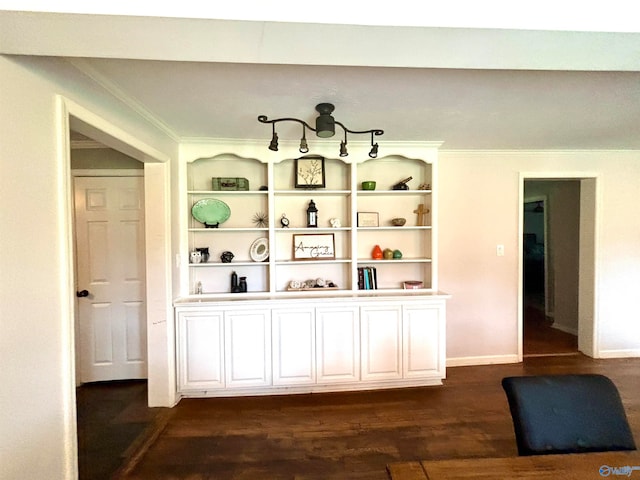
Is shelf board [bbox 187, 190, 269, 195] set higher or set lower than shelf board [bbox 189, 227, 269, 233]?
higher

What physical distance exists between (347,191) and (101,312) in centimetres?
261

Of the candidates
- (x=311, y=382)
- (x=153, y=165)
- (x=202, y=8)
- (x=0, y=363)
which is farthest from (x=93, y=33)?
(x=311, y=382)

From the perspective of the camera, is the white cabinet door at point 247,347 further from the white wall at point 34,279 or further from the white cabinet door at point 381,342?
the white wall at point 34,279

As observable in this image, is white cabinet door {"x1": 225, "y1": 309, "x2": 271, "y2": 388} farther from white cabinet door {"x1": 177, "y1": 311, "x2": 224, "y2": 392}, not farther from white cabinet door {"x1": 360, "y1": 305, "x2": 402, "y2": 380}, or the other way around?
white cabinet door {"x1": 360, "y1": 305, "x2": 402, "y2": 380}

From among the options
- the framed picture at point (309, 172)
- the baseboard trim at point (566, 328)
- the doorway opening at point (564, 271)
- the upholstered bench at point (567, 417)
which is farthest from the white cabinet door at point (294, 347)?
the baseboard trim at point (566, 328)

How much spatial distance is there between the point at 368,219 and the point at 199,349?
1.97 m

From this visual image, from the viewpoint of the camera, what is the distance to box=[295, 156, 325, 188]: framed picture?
10.1 feet

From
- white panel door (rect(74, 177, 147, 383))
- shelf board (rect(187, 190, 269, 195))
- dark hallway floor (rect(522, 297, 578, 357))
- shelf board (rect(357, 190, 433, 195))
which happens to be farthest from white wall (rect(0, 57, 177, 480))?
dark hallway floor (rect(522, 297, 578, 357))

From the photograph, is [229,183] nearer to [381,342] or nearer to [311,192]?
[311,192]

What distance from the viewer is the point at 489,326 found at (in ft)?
11.2

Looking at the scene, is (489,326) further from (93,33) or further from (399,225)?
(93,33)

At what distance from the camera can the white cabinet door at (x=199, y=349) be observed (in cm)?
271

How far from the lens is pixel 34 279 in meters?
1.32

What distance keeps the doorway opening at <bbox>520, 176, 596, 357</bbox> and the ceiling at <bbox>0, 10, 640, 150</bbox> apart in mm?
912
